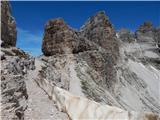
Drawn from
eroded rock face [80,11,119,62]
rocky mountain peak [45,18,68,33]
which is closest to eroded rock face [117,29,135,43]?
eroded rock face [80,11,119,62]

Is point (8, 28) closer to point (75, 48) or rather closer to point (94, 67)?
point (75, 48)

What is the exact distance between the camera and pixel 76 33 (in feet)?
214

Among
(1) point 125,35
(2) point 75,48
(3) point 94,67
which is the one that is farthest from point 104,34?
(1) point 125,35

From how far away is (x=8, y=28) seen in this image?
998 inches

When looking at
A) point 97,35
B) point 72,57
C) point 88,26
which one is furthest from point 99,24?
point 72,57

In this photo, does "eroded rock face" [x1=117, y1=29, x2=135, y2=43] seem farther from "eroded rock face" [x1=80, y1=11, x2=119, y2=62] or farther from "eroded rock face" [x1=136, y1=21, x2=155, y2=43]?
"eroded rock face" [x1=80, y1=11, x2=119, y2=62]

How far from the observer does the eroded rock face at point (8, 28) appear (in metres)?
23.7

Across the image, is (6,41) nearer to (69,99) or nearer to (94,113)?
(69,99)

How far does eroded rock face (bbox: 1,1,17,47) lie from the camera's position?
23.7 m

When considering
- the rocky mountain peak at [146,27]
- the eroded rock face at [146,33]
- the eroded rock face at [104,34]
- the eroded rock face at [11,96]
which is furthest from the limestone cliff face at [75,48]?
Result: the rocky mountain peak at [146,27]

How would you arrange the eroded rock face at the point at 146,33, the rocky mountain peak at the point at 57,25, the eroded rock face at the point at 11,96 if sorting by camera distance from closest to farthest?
the eroded rock face at the point at 11,96
the rocky mountain peak at the point at 57,25
the eroded rock face at the point at 146,33

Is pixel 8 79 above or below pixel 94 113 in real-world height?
above

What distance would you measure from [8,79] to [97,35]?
72.4m

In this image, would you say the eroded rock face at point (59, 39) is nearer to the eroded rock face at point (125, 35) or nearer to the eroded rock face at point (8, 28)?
the eroded rock face at point (8, 28)
